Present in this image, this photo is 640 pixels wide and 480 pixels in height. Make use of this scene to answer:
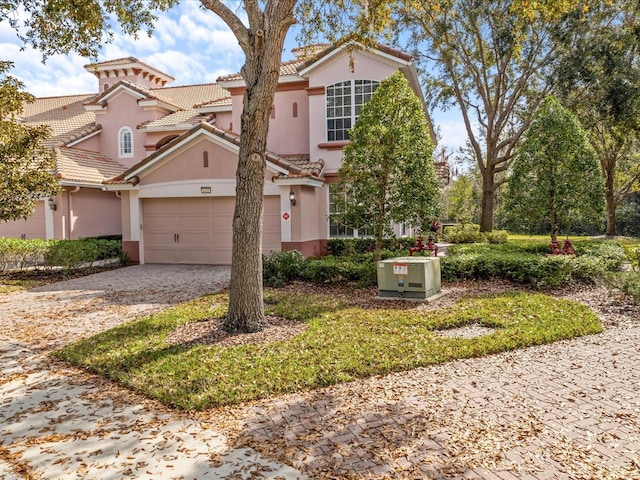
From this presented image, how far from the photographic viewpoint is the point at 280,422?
14.4ft

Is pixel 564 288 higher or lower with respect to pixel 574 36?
lower

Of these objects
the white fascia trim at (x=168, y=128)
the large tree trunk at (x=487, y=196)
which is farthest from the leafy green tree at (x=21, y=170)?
the large tree trunk at (x=487, y=196)

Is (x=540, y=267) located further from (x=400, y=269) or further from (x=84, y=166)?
(x=84, y=166)

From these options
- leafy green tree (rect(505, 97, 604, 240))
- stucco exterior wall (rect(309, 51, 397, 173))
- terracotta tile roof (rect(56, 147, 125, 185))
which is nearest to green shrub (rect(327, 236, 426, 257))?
stucco exterior wall (rect(309, 51, 397, 173))

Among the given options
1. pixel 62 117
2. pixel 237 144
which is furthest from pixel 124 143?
pixel 237 144

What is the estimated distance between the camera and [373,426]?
4.21 meters

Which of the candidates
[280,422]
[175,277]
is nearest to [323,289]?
[175,277]

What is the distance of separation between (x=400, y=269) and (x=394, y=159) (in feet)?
10.3

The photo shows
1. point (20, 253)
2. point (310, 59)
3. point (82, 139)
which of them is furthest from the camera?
point (82, 139)

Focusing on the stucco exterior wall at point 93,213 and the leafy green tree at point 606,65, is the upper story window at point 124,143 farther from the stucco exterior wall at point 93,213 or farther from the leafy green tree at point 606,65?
the leafy green tree at point 606,65

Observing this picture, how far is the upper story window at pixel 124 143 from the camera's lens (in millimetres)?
23297

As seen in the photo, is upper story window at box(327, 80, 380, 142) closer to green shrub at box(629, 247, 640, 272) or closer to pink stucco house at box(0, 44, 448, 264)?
pink stucco house at box(0, 44, 448, 264)

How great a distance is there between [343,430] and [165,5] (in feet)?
29.7

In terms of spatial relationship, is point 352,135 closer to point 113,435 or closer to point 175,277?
point 175,277
